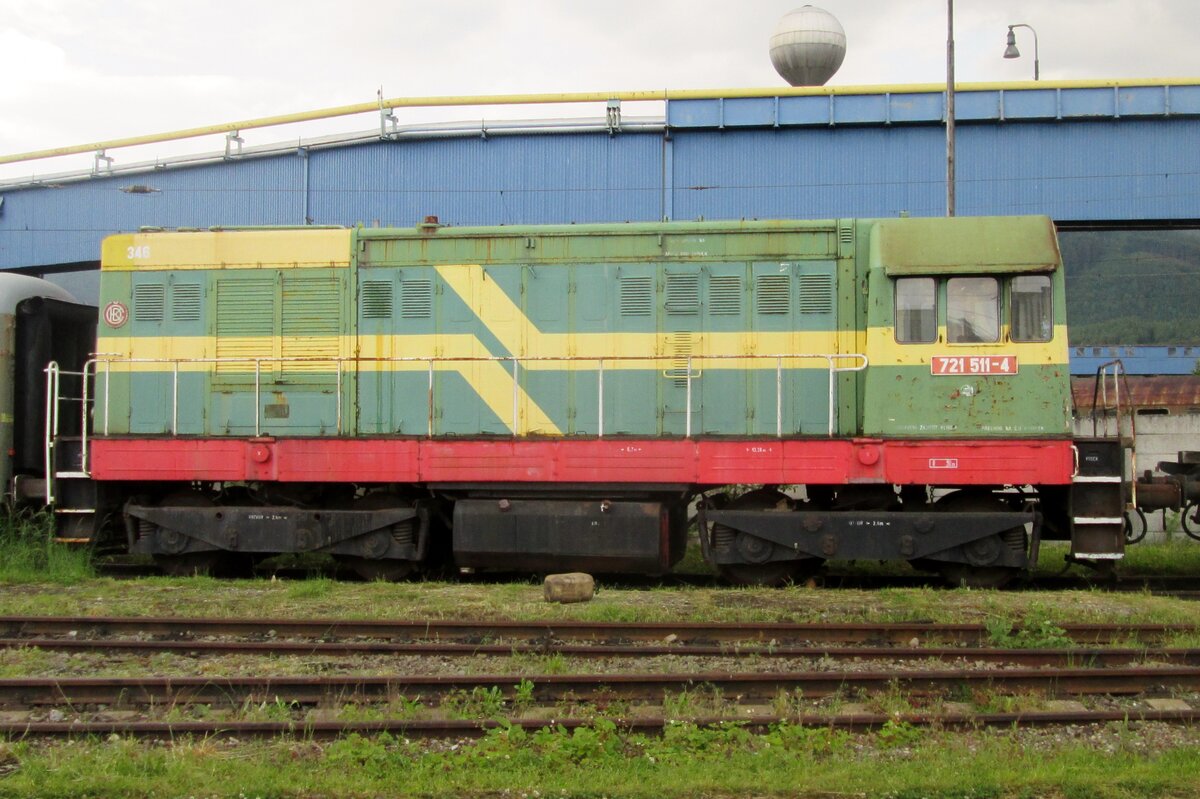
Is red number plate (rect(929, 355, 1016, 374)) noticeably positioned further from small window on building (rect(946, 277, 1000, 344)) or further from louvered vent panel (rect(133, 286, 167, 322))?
louvered vent panel (rect(133, 286, 167, 322))

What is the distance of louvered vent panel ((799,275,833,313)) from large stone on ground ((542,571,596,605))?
3993 millimetres

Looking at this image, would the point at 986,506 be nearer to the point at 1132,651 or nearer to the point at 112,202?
the point at 1132,651

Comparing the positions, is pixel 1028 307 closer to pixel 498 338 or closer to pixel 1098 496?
pixel 1098 496

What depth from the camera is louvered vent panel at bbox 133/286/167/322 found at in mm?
11773

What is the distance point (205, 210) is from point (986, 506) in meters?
18.9

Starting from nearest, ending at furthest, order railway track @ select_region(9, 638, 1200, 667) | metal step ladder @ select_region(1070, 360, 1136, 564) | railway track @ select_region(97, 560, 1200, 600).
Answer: railway track @ select_region(9, 638, 1200, 667)
metal step ladder @ select_region(1070, 360, 1136, 564)
railway track @ select_region(97, 560, 1200, 600)

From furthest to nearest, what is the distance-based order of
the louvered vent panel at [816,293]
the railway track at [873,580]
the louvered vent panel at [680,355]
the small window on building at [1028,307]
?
1. the louvered vent panel at [680,355]
2. the louvered vent panel at [816,293]
3. the railway track at [873,580]
4. the small window on building at [1028,307]

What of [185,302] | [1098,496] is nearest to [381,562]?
[185,302]

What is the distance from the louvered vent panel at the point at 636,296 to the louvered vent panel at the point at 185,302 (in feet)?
16.9

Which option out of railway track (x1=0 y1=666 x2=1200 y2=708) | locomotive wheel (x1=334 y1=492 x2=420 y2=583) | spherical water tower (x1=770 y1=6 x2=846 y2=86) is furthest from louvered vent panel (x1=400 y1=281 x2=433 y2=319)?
spherical water tower (x1=770 y1=6 x2=846 y2=86)

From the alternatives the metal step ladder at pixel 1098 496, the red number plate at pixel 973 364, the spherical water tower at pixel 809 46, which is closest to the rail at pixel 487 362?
the red number plate at pixel 973 364

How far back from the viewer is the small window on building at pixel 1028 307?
9898mm

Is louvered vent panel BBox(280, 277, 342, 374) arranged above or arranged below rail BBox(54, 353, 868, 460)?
above

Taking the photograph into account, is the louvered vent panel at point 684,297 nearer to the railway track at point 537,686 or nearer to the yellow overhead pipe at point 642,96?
the railway track at point 537,686
